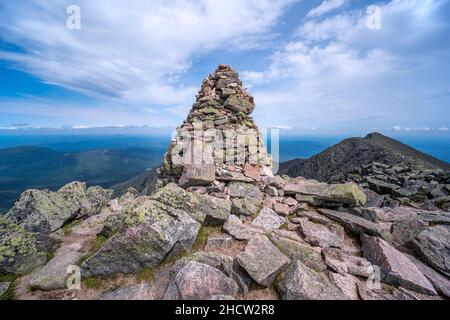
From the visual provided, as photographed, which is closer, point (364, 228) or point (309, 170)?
point (364, 228)

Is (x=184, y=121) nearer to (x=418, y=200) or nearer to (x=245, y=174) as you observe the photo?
(x=245, y=174)

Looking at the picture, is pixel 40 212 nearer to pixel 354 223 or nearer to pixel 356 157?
pixel 354 223

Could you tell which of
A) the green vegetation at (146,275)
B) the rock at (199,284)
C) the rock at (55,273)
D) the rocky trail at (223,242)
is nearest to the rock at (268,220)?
the rocky trail at (223,242)

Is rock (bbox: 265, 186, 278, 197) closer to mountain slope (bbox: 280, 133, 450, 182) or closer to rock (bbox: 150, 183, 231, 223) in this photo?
rock (bbox: 150, 183, 231, 223)

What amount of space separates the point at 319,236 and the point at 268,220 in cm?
231

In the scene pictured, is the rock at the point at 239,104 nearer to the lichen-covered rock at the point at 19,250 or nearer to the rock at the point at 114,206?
the rock at the point at 114,206

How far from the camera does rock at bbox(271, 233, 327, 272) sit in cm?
729

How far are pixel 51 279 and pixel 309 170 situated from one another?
60286mm

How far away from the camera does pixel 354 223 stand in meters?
9.82

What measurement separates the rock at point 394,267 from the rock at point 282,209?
3.54m

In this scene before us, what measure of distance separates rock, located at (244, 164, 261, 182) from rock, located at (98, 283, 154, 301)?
27.0ft

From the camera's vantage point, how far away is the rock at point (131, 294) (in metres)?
6.00
